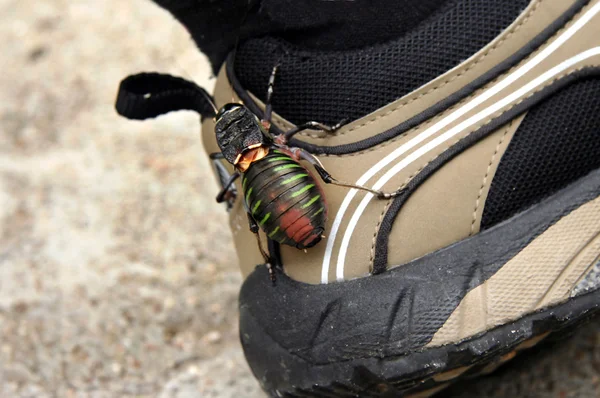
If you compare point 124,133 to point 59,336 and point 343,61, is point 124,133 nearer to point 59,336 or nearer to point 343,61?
point 59,336

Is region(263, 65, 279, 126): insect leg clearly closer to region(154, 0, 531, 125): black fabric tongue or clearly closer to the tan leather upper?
region(154, 0, 531, 125): black fabric tongue

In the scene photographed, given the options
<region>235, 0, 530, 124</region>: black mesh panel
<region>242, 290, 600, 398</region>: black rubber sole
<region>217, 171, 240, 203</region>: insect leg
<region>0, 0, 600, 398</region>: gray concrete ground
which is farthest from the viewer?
<region>0, 0, 600, 398</region>: gray concrete ground

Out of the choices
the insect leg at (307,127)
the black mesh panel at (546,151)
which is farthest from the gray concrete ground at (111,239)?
the insect leg at (307,127)

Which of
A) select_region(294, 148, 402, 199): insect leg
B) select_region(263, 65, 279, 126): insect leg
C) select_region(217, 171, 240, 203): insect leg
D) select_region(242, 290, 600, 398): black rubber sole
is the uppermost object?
select_region(263, 65, 279, 126): insect leg

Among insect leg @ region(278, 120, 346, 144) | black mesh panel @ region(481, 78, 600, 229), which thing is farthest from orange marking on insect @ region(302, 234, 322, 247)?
black mesh panel @ region(481, 78, 600, 229)

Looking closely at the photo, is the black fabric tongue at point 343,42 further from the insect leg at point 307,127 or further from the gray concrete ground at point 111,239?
the gray concrete ground at point 111,239

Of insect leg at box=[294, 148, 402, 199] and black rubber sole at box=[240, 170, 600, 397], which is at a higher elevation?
insect leg at box=[294, 148, 402, 199]
